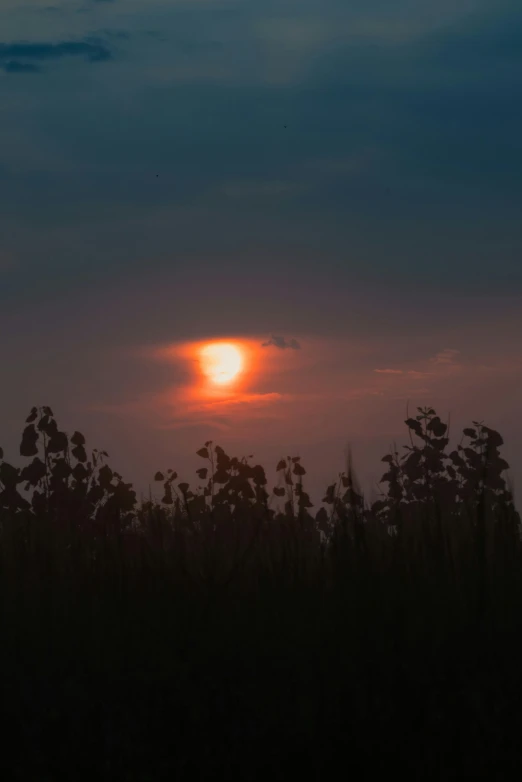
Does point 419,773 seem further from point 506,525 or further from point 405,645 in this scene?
point 506,525

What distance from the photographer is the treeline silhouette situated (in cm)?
488

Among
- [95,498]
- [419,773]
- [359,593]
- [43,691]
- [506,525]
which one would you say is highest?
[95,498]

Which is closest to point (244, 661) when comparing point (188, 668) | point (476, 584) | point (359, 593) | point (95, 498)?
point (188, 668)

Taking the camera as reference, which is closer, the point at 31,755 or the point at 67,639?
the point at 31,755

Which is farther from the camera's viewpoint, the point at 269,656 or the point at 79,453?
the point at 79,453

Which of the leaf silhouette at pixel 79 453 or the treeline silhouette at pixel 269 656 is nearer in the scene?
the treeline silhouette at pixel 269 656

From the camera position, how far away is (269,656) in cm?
552

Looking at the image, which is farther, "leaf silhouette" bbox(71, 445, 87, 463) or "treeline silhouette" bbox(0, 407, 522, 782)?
"leaf silhouette" bbox(71, 445, 87, 463)

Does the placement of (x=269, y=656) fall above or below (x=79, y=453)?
below

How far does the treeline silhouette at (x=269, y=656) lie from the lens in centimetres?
488

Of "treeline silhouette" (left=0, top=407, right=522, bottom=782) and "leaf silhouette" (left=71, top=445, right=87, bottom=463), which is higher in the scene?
"leaf silhouette" (left=71, top=445, right=87, bottom=463)

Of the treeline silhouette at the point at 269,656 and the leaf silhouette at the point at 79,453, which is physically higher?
the leaf silhouette at the point at 79,453

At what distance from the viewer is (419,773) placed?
4.73 metres

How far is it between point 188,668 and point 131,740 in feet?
1.94
